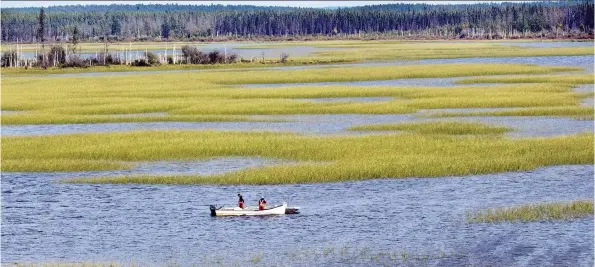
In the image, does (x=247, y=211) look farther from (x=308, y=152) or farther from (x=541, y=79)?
(x=541, y=79)

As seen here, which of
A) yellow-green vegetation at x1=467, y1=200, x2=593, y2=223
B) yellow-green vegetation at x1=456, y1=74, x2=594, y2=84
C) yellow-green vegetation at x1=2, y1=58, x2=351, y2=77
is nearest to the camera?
yellow-green vegetation at x1=467, y1=200, x2=593, y2=223

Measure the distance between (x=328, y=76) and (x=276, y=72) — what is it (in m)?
7.83

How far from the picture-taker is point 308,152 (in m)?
37.6

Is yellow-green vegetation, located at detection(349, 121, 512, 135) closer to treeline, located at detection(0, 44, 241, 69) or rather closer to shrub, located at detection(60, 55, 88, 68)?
treeline, located at detection(0, 44, 241, 69)

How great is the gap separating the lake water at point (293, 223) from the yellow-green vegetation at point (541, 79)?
119 feet

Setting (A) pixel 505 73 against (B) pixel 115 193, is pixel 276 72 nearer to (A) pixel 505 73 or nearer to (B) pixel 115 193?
(A) pixel 505 73

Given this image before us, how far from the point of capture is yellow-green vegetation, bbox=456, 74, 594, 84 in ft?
229

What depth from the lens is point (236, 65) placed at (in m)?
103

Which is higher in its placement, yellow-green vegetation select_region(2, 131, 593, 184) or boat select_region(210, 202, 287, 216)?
yellow-green vegetation select_region(2, 131, 593, 184)

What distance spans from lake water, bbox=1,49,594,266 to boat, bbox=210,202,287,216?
241 mm

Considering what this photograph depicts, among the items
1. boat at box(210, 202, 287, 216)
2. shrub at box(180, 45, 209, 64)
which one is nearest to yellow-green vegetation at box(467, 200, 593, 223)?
boat at box(210, 202, 287, 216)

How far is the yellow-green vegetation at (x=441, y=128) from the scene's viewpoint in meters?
43.1

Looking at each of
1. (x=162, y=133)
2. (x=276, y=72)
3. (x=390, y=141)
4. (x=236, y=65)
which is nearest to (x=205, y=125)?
(x=162, y=133)

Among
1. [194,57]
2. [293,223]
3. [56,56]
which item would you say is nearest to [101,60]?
[56,56]
